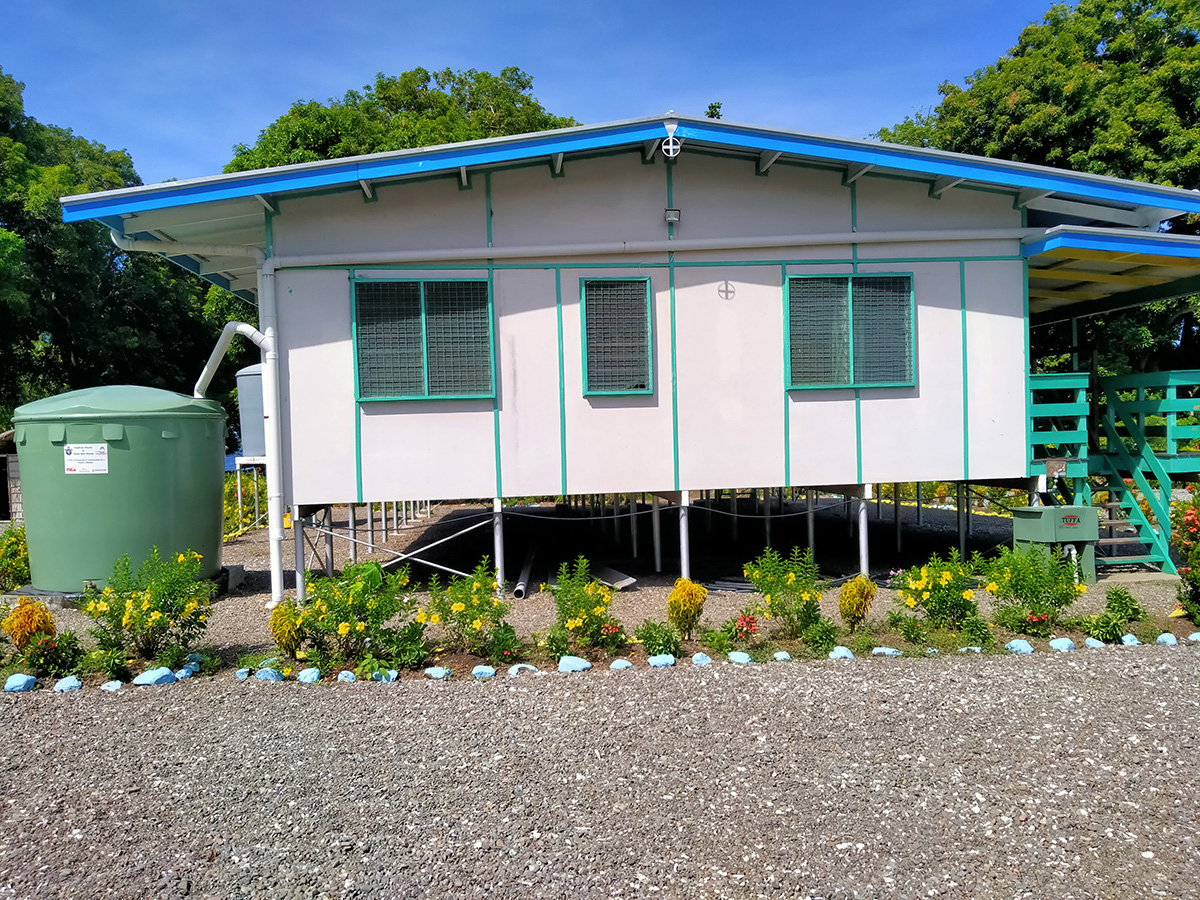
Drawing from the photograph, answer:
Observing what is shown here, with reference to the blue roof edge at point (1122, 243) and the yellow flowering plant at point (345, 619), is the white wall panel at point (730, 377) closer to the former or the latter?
the blue roof edge at point (1122, 243)

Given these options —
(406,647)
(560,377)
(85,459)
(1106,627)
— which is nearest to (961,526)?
(1106,627)

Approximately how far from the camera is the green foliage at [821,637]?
582cm

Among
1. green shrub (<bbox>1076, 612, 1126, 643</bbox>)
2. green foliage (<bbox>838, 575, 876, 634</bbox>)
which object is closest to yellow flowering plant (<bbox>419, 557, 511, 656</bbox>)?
green foliage (<bbox>838, 575, 876, 634</bbox>)

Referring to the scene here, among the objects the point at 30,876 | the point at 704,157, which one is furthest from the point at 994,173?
the point at 30,876

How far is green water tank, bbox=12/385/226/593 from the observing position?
26.3ft

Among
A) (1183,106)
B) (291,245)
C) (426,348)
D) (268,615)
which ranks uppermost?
(1183,106)

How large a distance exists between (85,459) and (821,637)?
7.17 metres

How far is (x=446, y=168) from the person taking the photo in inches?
307

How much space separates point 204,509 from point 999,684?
25.1ft

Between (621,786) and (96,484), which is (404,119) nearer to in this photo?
(96,484)

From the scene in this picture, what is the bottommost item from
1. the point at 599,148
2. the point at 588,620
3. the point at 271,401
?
the point at 588,620

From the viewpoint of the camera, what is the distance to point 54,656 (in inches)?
215

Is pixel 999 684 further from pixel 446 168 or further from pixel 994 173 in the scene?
pixel 446 168

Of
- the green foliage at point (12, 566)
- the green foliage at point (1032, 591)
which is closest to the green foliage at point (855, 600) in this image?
the green foliage at point (1032, 591)
